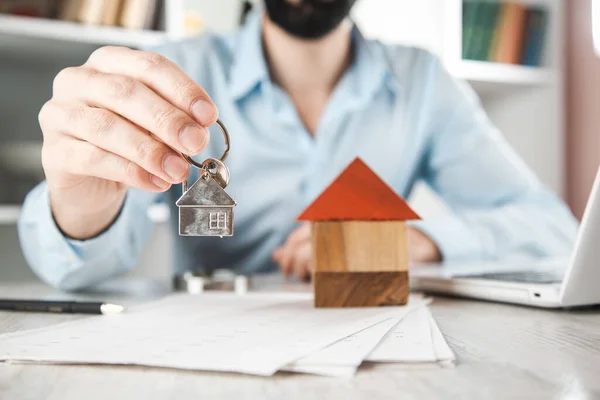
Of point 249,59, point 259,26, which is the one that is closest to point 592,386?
point 249,59

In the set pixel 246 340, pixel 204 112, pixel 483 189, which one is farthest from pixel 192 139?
pixel 483 189

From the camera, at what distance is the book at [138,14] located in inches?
70.5

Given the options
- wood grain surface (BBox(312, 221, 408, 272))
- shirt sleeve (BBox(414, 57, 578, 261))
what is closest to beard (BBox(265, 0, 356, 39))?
shirt sleeve (BBox(414, 57, 578, 261))

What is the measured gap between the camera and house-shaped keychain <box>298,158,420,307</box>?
1.94 ft

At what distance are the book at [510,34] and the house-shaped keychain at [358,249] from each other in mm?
1887

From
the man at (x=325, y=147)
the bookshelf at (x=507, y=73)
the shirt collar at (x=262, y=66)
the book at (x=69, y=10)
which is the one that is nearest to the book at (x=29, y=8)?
the book at (x=69, y=10)

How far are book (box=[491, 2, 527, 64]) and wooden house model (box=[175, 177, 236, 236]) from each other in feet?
6.78

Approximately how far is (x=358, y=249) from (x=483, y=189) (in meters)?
1.02

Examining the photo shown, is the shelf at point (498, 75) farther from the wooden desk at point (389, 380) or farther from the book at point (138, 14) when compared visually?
the wooden desk at point (389, 380)

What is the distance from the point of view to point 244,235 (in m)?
1.40

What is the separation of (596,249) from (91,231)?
0.65m

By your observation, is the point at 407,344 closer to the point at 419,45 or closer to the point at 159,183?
the point at 159,183

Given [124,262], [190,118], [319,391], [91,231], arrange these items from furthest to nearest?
[124,262] → [91,231] → [190,118] → [319,391]

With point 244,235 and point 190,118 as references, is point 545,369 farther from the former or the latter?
point 244,235
